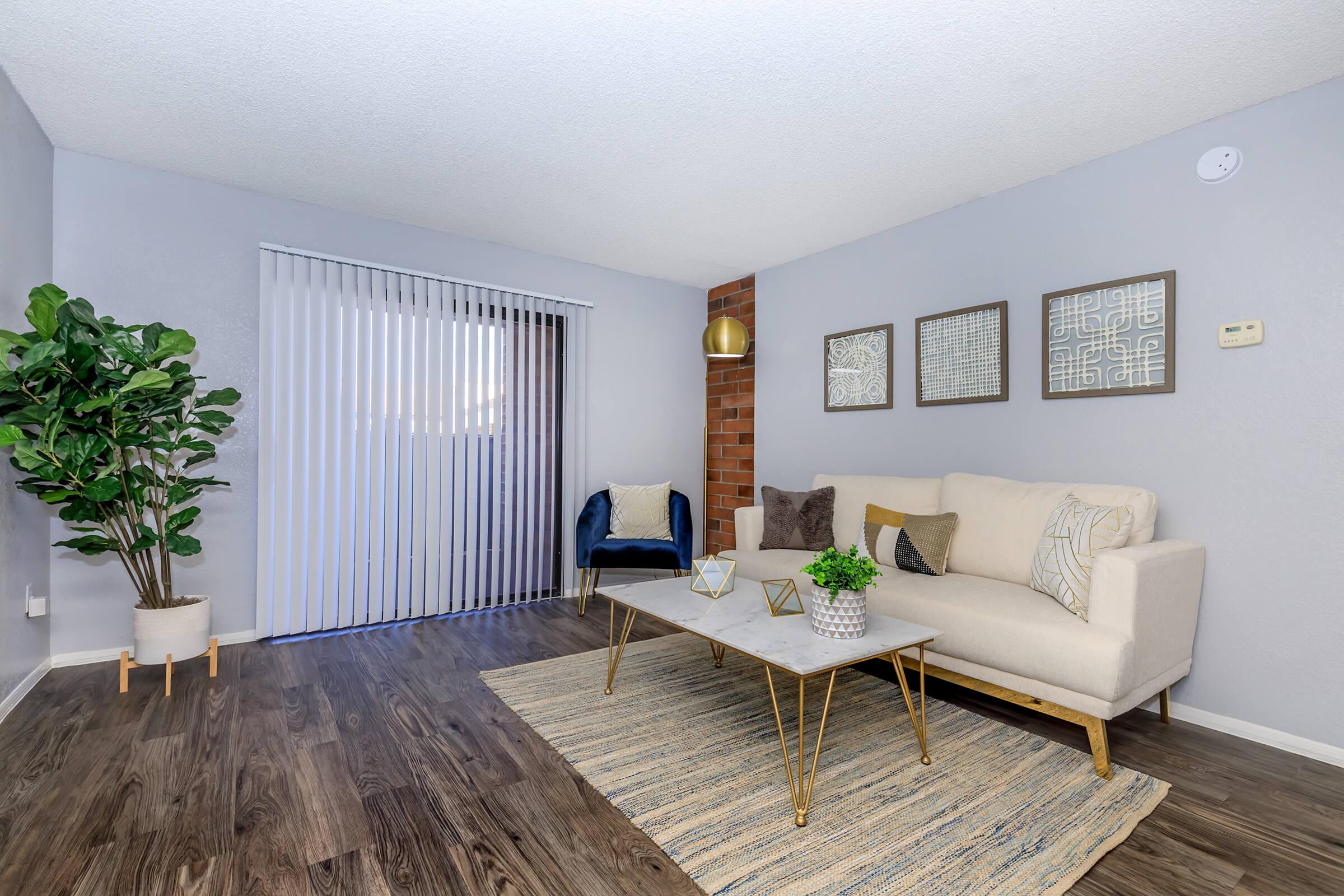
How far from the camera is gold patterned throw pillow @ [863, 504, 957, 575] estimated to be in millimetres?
3223

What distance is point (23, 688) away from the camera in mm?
2814

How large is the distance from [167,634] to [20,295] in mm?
1642

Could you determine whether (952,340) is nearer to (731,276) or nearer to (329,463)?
(731,276)

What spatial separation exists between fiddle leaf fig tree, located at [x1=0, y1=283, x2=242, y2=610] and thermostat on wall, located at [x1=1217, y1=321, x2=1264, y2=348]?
14.9 ft

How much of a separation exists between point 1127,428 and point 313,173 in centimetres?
437

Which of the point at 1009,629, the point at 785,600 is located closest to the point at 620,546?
the point at 785,600

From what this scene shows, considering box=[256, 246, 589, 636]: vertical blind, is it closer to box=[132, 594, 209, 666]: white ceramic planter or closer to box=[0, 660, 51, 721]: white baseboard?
box=[132, 594, 209, 666]: white ceramic planter

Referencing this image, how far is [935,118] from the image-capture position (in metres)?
2.77

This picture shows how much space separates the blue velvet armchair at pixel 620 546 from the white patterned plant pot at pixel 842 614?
2.14m

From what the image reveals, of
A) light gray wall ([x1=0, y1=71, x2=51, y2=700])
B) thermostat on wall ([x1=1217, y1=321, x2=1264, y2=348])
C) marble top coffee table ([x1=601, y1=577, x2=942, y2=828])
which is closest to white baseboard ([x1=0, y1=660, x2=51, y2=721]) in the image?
light gray wall ([x1=0, y1=71, x2=51, y2=700])

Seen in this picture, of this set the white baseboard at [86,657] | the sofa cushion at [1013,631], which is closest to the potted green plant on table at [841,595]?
the sofa cushion at [1013,631]

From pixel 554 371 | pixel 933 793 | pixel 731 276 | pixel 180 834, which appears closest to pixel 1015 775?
pixel 933 793

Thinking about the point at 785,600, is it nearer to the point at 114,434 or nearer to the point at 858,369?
the point at 858,369

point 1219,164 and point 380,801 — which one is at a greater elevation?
point 1219,164
